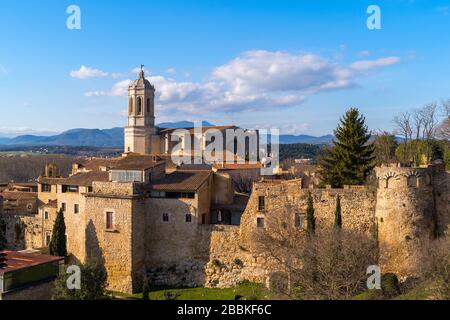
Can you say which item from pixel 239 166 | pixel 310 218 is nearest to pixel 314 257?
pixel 310 218

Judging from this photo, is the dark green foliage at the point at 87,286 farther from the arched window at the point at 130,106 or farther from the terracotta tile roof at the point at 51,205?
the arched window at the point at 130,106

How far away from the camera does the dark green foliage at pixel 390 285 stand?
26.6 m

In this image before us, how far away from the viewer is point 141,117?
258 ft

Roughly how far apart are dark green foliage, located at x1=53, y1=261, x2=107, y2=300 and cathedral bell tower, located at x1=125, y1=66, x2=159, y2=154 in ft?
160

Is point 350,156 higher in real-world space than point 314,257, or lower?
higher

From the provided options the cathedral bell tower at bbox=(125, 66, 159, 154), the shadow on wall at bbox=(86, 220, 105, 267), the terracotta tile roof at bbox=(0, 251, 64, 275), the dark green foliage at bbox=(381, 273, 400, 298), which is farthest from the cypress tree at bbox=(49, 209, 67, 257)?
the cathedral bell tower at bbox=(125, 66, 159, 154)

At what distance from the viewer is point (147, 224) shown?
36.2 m

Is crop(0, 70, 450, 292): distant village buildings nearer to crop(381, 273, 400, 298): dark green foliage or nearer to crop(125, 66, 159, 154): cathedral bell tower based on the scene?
crop(381, 273, 400, 298): dark green foliage

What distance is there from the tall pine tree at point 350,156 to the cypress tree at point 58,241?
20.8m

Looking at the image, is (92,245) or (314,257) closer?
(314,257)

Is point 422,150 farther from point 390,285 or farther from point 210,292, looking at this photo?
point 210,292

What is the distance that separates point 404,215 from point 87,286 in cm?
1986
